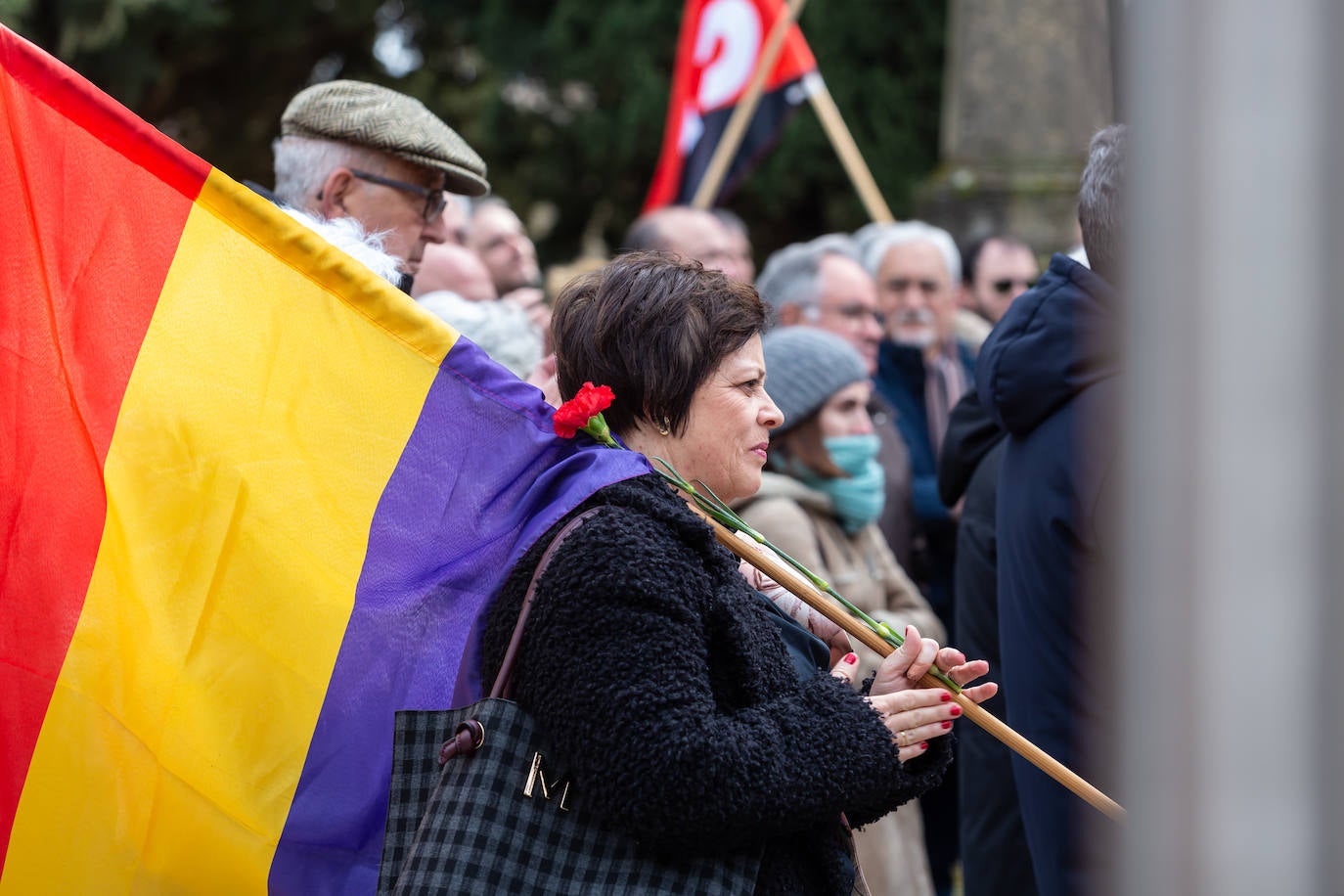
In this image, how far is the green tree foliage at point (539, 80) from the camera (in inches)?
566

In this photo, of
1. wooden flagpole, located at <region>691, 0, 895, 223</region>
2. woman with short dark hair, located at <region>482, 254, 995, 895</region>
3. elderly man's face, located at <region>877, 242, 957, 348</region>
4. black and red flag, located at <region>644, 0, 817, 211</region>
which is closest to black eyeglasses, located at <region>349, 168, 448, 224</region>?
woman with short dark hair, located at <region>482, 254, 995, 895</region>

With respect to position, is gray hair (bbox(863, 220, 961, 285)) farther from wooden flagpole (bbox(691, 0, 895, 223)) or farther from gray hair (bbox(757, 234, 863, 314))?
wooden flagpole (bbox(691, 0, 895, 223))

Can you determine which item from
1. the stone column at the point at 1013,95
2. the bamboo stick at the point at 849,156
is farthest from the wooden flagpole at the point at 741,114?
the stone column at the point at 1013,95

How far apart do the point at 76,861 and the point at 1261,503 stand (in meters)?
1.86

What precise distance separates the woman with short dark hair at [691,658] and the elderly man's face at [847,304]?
9.25 feet

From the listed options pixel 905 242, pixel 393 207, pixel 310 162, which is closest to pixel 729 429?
pixel 393 207

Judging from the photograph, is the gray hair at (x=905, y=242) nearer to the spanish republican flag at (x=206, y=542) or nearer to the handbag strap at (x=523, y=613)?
the spanish republican flag at (x=206, y=542)

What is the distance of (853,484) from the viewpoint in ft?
12.2

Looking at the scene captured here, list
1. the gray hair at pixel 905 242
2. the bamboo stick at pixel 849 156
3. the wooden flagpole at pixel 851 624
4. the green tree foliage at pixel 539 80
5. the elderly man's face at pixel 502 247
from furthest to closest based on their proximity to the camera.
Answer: the green tree foliage at pixel 539 80 → the bamboo stick at pixel 849 156 → the gray hair at pixel 905 242 → the elderly man's face at pixel 502 247 → the wooden flagpole at pixel 851 624

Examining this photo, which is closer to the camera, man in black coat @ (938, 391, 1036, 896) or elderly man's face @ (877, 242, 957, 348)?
man in black coat @ (938, 391, 1036, 896)

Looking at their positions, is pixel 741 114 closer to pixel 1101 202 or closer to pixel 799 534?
pixel 799 534

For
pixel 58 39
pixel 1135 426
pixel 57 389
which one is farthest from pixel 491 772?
pixel 58 39

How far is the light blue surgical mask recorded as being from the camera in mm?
3715

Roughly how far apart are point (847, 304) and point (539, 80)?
11.4 metres
